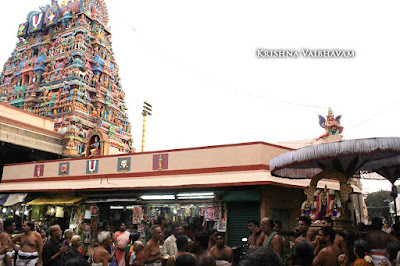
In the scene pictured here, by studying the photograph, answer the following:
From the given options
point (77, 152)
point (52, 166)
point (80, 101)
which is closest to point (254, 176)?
point (52, 166)

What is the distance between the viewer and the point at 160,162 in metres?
14.2

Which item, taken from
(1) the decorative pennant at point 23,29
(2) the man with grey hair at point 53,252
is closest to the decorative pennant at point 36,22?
(1) the decorative pennant at point 23,29

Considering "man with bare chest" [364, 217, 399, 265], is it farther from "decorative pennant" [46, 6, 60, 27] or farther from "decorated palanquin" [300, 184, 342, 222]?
"decorative pennant" [46, 6, 60, 27]

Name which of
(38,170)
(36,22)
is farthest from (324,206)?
(36,22)

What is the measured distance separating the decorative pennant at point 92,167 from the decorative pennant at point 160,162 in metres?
3.20

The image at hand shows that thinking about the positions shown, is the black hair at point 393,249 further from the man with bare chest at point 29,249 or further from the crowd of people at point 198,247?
the man with bare chest at point 29,249

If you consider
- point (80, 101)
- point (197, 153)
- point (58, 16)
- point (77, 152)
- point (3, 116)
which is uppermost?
point (58, 16)

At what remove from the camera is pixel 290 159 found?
8320mm

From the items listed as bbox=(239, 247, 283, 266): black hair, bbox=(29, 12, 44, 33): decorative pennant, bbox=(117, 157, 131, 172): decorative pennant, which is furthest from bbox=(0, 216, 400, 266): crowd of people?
bbox=(29, 12, 44, 33): decorative pennant

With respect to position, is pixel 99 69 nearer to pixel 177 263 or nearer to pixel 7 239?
pixel 7 239

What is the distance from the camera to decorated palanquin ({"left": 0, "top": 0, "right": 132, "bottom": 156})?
28.0 m

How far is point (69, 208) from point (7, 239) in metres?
8.30

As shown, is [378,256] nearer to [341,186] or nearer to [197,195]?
[341,186]

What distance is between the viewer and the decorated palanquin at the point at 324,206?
337 inches
